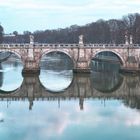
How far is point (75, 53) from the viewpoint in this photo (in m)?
49.6

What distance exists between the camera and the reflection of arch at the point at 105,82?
39.8 metres

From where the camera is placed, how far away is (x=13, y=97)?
3497 centimetres

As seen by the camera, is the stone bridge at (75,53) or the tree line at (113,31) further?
the tree line at (113,31)

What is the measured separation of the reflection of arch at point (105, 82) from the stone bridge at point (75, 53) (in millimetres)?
1992

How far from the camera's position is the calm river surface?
75.4ft

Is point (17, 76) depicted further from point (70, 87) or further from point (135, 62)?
point (135, 62)

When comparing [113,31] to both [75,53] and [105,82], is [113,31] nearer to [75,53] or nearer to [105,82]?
[75,53]

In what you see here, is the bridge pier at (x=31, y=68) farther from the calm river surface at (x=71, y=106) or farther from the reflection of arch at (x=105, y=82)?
the reflection of arch at (x=105, y=82)

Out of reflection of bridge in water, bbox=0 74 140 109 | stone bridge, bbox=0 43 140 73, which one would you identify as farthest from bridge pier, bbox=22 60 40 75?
reflection of bridge in water, bbox=0 74 140 109

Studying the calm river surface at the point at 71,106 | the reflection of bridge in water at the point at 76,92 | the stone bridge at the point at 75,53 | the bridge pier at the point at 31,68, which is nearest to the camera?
the calm river surface at the point at 71,106

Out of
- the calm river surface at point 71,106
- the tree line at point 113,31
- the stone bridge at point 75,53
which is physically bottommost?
the calm river surface at point 71,106

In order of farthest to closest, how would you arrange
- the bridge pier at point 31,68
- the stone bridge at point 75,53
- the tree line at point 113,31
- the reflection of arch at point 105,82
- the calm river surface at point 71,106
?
the tree line at point 113,31 → the stone bridge at point 75,53 → the bridge pier at point 31,68 → the reflection of arch at point 105,82 → the calm river surface at point 71,106

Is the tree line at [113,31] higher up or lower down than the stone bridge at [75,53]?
higher up

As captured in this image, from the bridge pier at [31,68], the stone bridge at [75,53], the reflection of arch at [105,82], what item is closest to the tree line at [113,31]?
the stone bridge at [75,53]
